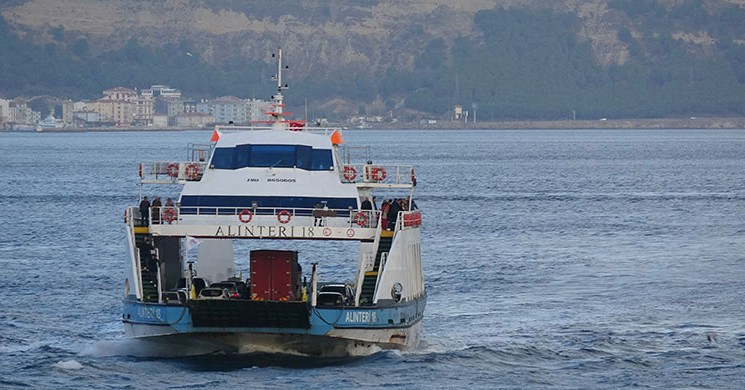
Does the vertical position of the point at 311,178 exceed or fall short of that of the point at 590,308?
it exceeds it

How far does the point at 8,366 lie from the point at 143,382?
4104mm

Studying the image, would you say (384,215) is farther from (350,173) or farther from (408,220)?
(350,173)

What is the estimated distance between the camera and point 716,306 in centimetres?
5012

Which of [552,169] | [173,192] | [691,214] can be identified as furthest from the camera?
[552,169]

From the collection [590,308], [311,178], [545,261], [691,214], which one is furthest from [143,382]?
[691,214]

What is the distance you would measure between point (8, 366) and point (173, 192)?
223 ft

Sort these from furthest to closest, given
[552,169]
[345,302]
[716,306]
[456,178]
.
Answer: [552,169], [456,178], [716,306], [345,302]

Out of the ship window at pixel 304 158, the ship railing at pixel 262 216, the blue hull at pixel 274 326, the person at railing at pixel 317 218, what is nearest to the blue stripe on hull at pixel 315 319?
the blue hull at pixel 274 326

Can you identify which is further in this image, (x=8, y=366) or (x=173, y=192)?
(x=173, y=192)

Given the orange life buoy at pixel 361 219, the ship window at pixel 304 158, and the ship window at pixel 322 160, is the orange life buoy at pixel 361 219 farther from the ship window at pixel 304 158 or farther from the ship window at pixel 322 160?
the ship window at pixel 304 158

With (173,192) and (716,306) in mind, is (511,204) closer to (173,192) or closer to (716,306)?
(173,192)

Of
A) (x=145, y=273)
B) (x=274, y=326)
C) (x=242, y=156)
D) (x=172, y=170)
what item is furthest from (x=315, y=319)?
(x=172, y=170)

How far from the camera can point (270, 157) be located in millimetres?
41188

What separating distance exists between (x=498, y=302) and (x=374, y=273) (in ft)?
40.7
